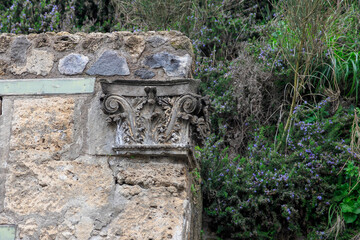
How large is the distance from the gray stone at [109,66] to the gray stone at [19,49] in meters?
0.45

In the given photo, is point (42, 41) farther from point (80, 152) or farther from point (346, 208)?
point (346, 208)

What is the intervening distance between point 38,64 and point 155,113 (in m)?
0.83

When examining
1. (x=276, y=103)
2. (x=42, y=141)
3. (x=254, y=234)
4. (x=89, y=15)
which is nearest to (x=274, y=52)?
(x=276, y=103)

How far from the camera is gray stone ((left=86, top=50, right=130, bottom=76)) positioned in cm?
307

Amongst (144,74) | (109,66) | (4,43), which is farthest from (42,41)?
(144,74)

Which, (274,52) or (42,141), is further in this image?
(274,52)

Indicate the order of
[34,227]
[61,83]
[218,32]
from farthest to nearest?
[218,32] < [61,83] < [34,227]

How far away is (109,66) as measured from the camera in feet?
10.2

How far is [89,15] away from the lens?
687cm

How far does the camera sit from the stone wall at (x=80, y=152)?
2770 millimetres

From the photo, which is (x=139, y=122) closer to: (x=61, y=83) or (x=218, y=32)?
(x=61, y=83)

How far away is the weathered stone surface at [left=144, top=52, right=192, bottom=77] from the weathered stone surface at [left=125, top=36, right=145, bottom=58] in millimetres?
78

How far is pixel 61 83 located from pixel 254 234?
2.15 meters

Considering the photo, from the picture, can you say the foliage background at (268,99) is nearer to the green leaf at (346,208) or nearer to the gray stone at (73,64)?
the green leaf at (346,208)
